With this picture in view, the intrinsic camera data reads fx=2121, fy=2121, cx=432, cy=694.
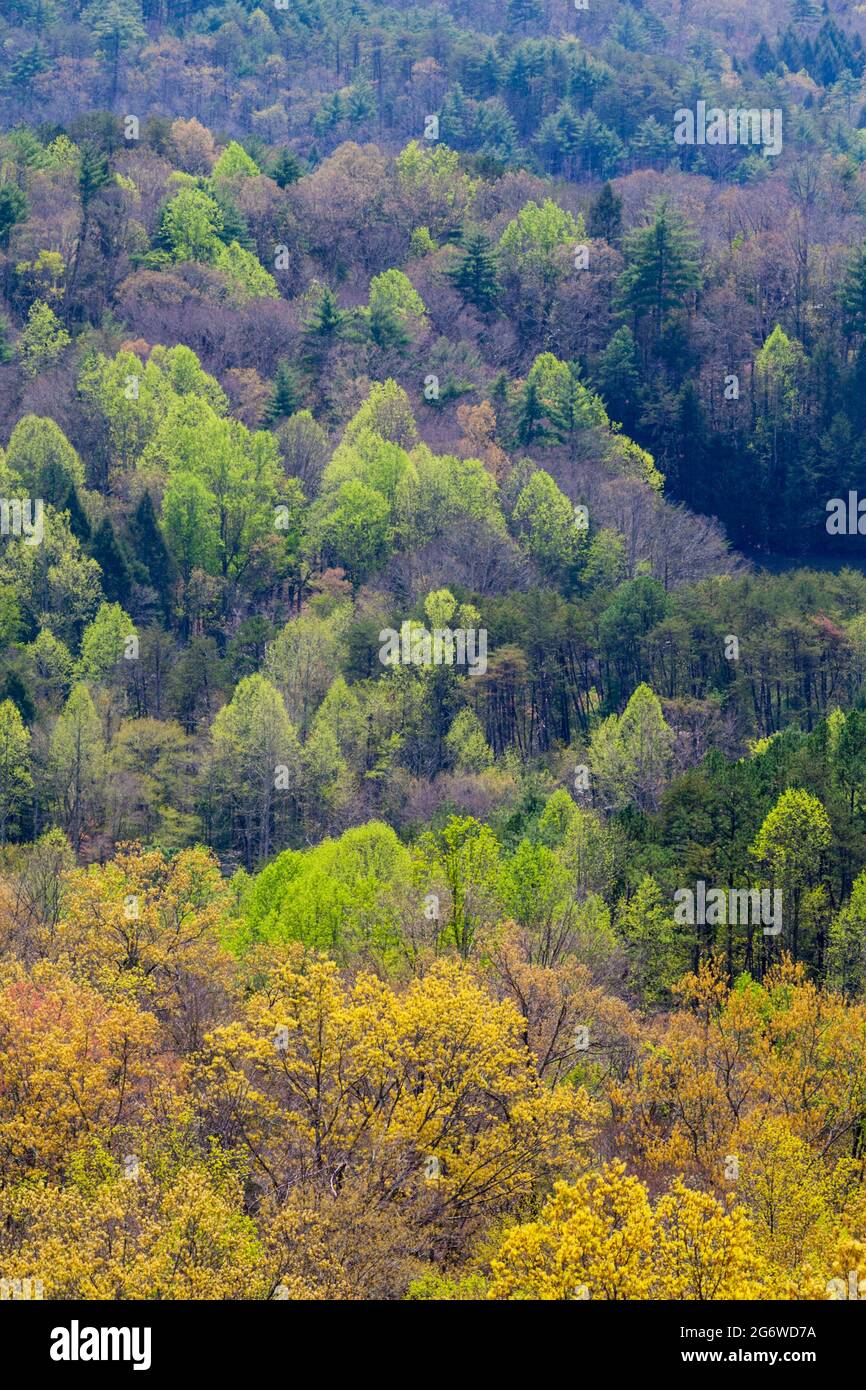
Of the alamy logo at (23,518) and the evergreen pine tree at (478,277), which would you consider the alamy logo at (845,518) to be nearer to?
the evergreen pine tree at (478,277)

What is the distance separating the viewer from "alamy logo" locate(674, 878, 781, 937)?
69.5 meters

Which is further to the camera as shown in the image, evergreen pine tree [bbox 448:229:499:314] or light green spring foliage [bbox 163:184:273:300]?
light green spring foliage [bbox 163:184:273:300]

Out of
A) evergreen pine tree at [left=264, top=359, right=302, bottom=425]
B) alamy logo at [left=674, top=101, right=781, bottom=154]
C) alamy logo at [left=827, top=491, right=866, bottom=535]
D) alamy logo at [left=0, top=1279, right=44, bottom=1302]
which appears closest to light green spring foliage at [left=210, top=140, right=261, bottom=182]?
evergreen pine tree at [left=264, top=359, right=302, bottom=425]

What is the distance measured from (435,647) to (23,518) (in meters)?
28.2

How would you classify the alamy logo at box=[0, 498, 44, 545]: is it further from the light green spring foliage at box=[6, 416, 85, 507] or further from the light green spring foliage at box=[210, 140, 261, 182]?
the light green spring foliage at box=[210, 140, 261, 182]

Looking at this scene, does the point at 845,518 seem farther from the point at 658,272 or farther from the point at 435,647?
the point at 435,647

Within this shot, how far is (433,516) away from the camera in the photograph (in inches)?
4710

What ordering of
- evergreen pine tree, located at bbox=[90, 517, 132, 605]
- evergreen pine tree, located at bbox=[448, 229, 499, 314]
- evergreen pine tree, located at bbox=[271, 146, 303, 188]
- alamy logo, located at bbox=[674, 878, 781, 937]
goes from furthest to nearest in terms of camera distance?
evergreen pine tree, located at bbox=[271, 146, 303, 188] → evergreen pine tree, located at bbox=[448, 229, 499, 314] → evergreen pine tree, located at bbox=[90, 517, 132, 605] → alamy logo, located at bbox=[674, 878, 781, 937]

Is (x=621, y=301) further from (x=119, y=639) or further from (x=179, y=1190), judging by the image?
(x=179, y=1190)

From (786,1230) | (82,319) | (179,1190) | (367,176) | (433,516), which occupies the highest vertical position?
(367,176)
